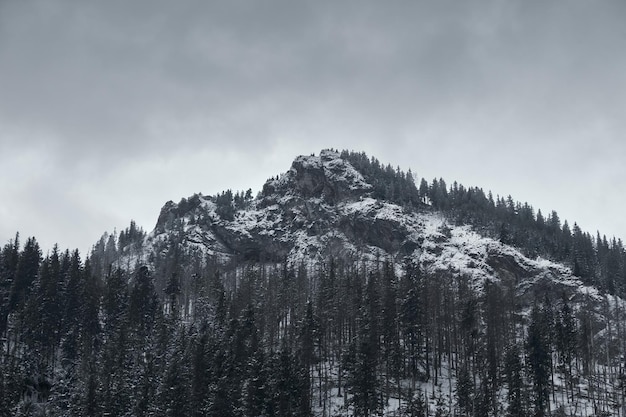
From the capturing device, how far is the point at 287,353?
2975 inches

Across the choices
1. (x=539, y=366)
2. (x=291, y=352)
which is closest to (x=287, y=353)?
(x=291, y=352)

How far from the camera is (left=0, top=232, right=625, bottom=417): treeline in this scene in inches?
2901

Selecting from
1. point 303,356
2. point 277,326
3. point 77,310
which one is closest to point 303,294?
point 277,326

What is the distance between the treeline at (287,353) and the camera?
73688mm

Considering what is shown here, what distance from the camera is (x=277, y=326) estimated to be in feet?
340

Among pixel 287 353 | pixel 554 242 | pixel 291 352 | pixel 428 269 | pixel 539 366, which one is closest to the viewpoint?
pixel 287 353

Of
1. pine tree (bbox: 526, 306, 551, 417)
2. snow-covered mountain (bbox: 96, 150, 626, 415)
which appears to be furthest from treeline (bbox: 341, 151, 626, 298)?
pine tree (bbox: 526, 306, 551, 417)

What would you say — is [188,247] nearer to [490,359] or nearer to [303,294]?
[303,294]

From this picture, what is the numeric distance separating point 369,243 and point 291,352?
97558 mm

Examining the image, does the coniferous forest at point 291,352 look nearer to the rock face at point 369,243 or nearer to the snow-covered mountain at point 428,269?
the snow-covered mountain at point 428,269

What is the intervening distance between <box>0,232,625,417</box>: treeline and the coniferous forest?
9.8 inches

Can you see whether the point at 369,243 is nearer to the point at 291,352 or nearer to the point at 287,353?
the point at 291,352

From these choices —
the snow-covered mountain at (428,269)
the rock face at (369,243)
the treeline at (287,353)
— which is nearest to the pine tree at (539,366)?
the treeline at (287,353)

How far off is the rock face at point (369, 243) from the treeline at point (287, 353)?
3277 cm
